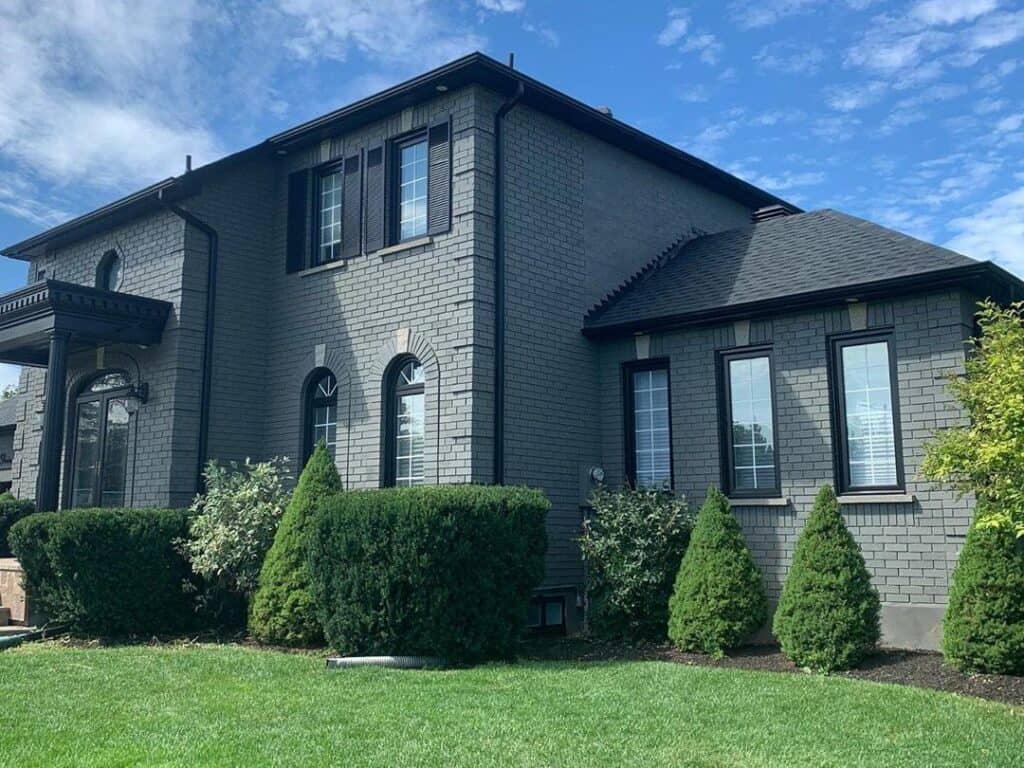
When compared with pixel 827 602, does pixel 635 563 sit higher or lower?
higher

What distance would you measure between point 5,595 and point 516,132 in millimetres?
9000

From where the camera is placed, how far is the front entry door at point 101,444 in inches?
583

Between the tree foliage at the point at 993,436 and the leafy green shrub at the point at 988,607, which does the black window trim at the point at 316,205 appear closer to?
the tree foliage at the point at 993,436

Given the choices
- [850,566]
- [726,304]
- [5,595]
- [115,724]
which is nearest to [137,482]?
[5,595]

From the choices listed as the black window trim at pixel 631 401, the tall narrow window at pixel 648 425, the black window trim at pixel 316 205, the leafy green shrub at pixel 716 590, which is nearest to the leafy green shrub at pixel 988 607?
the leafy green shrub at pixel 716 590

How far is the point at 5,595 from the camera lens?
13.0 m

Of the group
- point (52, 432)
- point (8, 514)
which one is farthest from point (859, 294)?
point (8, 514)

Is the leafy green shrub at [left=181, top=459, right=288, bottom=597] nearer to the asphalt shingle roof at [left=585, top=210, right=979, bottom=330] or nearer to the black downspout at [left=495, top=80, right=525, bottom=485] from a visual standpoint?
the black downspout at [left=495, top=80, right=525, bottom=485]

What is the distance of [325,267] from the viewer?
1411cm

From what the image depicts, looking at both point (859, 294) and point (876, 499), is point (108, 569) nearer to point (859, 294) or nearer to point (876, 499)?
point (876, 499)

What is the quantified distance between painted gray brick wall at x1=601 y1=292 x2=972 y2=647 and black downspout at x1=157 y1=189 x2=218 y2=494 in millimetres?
5551

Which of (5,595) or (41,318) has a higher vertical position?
(41,318)

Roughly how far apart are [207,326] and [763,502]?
8.00 metres

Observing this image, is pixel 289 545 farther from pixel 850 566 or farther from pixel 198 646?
pixel 850 566
